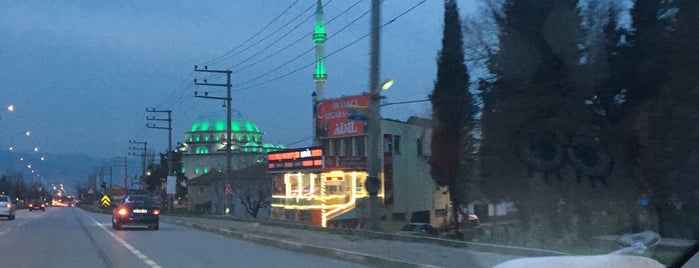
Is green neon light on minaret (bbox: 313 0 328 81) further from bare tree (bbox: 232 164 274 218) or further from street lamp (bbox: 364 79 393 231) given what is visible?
street lamp (bbox: 364 79 393 231)

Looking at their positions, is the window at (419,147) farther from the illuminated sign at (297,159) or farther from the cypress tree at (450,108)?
the cypress tree at (450,108)

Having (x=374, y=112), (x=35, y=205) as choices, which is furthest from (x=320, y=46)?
(x=374, y=112)

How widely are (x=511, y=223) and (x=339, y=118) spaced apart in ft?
79.8

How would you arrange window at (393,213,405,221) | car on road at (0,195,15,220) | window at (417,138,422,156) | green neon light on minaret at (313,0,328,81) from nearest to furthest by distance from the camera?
car on road at (0,195,15,220), window at (417,138,422,156), window at (393,213,405,221), green neon light on minaret at (313,0,328,81)

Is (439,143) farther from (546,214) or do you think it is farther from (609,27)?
(609,27)

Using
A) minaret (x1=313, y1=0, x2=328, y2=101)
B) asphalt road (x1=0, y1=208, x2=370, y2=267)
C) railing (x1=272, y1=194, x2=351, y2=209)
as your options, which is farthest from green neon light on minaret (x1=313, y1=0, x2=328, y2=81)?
asphalt road (x1=0, y1=208, x2=370, y2=267)

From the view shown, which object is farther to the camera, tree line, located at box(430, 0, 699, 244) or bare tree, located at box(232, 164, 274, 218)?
bare tree, located at box(232, 164, 274, 218)

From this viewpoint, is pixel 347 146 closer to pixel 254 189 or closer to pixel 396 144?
pixel 396 144

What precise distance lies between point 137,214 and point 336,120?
21827mm

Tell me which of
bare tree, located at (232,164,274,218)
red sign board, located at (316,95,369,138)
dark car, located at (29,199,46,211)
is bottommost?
dark car, located at (29,199,46,211)

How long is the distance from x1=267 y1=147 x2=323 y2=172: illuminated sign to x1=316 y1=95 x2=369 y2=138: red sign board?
11.0 feet

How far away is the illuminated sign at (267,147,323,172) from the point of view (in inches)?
1823

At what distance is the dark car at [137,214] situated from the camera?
31114mm

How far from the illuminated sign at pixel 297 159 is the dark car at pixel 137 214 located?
50.8 feet
